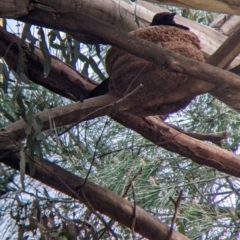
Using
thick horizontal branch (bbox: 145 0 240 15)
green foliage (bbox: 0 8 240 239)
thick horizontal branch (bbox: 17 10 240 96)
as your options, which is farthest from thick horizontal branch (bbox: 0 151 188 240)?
thick horizontal branch (bbox: 145 0 240 15)

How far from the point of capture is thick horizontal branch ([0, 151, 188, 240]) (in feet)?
5.56

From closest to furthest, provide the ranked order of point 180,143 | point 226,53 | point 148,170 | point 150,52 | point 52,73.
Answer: point 150,52 < point 226,53 < point 52,73 < point 180,143 < point 148,170

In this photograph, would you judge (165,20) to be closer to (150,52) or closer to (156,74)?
(156,74)

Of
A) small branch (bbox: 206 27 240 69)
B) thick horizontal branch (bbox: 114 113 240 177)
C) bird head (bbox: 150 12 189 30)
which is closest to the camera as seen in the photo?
small branch (bbox: 206 27 240 69)

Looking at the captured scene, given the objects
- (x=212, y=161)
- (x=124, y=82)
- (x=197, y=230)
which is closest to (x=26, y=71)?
(x=124, y=82)

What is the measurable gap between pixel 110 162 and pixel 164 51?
1.14 metres

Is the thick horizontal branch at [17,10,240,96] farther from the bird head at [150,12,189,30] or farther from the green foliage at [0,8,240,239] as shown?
the green foliage at [0,8,240,239]

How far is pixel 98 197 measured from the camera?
174cm

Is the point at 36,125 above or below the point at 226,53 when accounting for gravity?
below

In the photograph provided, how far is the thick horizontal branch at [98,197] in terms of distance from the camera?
5.56 ft

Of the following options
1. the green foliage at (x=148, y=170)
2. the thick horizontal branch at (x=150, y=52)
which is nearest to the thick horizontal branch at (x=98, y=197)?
the green foliage at (x=148, y=170)

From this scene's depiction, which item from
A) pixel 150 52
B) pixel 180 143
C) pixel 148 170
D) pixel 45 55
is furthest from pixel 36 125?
pixel 148 170

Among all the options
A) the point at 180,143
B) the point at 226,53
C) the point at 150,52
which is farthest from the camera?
the point at 180,143

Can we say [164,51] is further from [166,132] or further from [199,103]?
[199,103]
